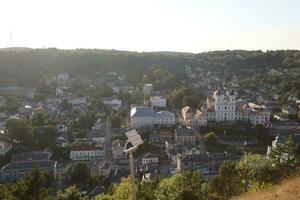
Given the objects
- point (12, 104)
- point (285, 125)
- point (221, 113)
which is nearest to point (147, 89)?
point (12, 104)

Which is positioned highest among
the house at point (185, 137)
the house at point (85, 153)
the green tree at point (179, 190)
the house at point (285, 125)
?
the green tree at point (179, 190)

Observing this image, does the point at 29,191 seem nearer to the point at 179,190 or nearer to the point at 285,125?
the point at 179,190

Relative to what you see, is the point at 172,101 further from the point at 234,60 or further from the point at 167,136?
the point at 234,60

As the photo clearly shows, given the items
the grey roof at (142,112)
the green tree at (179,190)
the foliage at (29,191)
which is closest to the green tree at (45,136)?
the grey roof at (142,112)

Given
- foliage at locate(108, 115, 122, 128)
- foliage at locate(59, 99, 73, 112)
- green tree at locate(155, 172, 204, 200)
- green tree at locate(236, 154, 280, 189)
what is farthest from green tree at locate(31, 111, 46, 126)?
green tree at locate(236, 154, 280, 189)

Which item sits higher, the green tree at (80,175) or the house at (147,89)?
the house at (147,89)

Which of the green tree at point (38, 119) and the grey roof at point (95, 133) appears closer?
the grey roof at point (95, 133)

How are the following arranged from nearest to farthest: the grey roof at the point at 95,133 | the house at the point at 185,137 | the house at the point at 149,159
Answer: the house at the point at 149,159 → the house at the point at 185,137 → the grey roof at the point at 95,133

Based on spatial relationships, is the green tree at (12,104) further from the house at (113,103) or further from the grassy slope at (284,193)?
the grassy slope at (284,193)
